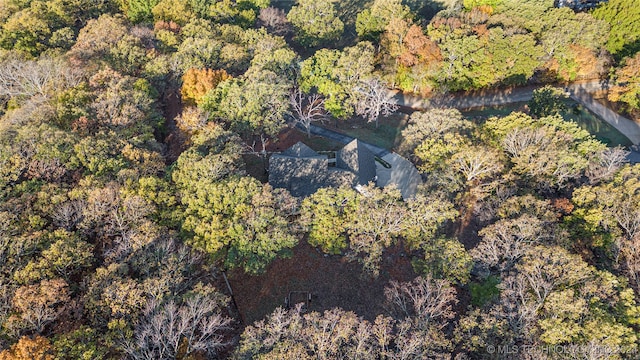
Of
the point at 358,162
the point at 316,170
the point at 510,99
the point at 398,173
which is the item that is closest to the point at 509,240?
the point at 398,173

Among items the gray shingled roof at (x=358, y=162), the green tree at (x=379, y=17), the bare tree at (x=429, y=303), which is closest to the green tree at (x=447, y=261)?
the bare tree at (x=429, y=303)

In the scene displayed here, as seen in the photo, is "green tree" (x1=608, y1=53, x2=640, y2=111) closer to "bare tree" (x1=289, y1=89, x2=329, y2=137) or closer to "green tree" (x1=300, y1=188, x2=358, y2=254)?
"bare tree" (x1=289, y1=89, x2=329, y2=137)

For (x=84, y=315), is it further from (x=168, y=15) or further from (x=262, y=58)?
(x=168, y=15)

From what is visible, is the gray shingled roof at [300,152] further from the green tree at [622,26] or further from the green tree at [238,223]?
the green tree at [622,26]

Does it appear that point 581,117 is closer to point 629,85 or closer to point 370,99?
point 629,85

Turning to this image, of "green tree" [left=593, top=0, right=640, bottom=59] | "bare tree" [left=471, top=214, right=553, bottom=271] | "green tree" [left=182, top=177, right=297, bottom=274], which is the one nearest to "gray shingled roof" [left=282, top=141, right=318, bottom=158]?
"green tree" [left=182, top=177, right=297, bottom=274]

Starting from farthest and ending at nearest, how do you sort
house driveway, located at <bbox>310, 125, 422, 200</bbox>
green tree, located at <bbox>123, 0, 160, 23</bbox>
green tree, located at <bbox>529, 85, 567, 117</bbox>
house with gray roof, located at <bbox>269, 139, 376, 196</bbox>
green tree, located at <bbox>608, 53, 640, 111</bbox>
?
green tree, located at <bbox>123, 0, 160, 23</bbox>
green tree, located at <bbox>608, 53, 640, 111</bbox>
green tree, located at <bbox>529, 85, 567, 117</bbox>
house driveway, located at <bbox>310, 125, 422, 200</bbox>
house with gray roof, located at <bbox>269, 139, 376, 196</bbox>

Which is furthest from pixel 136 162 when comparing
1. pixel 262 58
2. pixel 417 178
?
pixel 417 178
